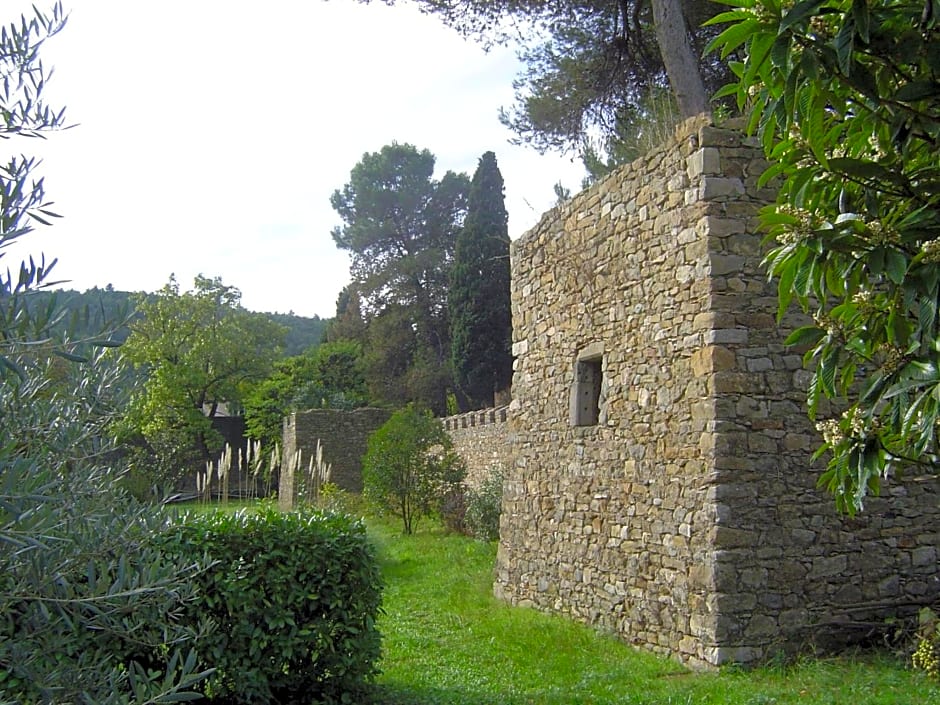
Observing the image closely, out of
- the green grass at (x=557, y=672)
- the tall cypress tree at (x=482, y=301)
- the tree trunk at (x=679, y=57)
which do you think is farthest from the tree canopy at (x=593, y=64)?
the tall cypress tree at (x=482, y=301)

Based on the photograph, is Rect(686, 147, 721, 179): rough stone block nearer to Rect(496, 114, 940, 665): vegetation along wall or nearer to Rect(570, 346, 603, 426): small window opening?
Rect(496, 114, 940, 665): vegetation along wall

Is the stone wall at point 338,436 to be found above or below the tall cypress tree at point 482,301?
below

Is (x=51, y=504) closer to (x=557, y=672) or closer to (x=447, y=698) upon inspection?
(x=447, y=698)

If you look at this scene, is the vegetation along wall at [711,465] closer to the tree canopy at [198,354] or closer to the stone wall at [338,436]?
the stone wall at [338,436]

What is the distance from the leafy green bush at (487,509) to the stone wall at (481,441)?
1.11 metres

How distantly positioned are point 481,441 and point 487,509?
2.83m

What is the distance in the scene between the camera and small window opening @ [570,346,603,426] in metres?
7.94

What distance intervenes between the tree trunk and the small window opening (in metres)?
3.49

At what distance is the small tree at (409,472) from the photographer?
48.0ft

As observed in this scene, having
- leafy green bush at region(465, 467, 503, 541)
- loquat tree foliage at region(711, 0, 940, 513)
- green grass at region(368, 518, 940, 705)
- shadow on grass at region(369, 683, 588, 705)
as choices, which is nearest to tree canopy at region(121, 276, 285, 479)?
leafy green bush at region(465, 467, 503, 541)

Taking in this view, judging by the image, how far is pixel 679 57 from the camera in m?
9.80

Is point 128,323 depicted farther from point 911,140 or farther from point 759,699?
point 759,699

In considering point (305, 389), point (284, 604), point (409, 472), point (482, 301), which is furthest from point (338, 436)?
point (284, 604)

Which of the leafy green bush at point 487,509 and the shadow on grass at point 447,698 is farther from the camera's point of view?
the leafy green bush at point 487,509
